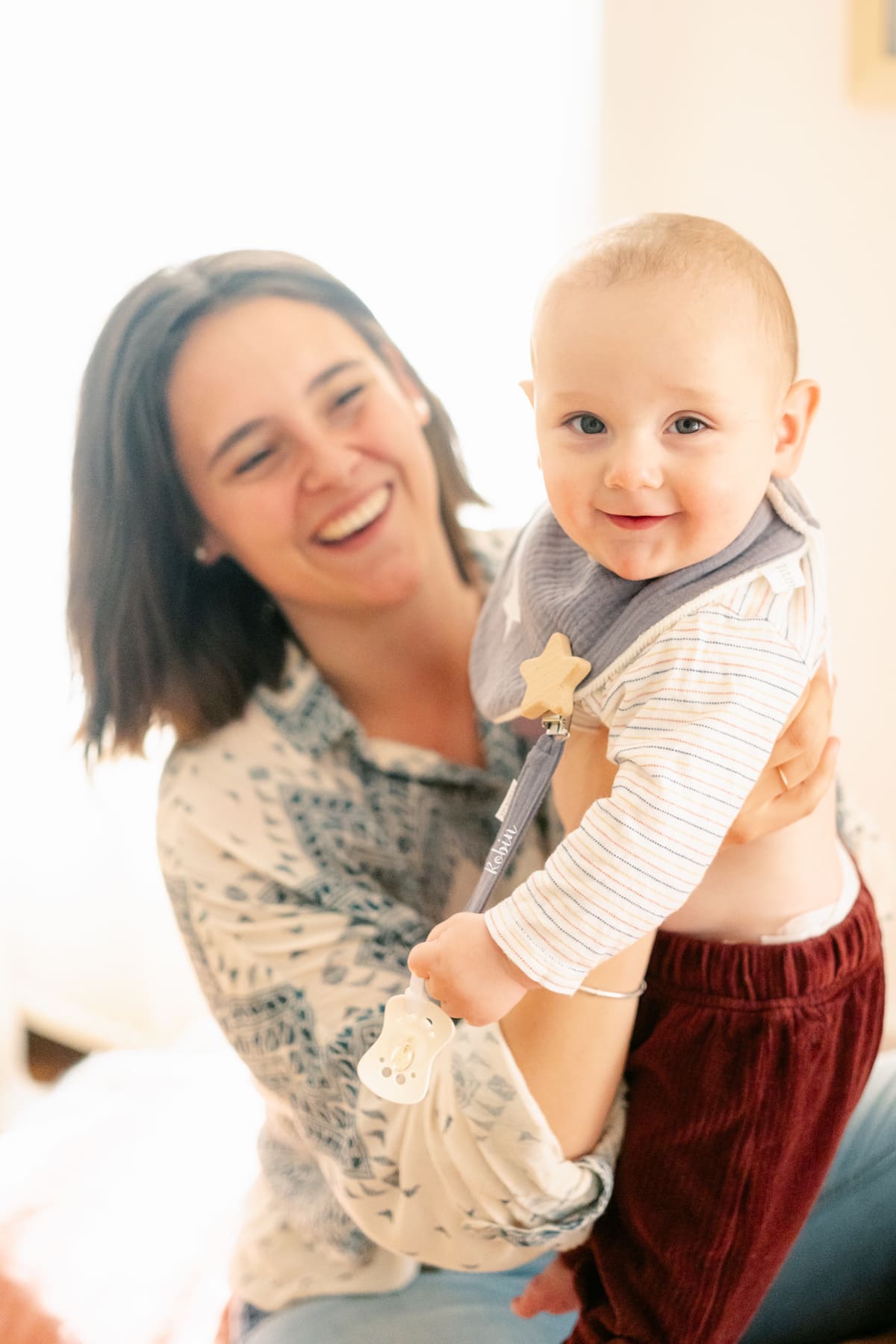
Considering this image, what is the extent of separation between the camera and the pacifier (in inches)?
26.9

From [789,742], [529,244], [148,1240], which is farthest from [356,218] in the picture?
[148,1240]

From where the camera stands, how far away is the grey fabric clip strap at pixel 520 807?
2.32ft

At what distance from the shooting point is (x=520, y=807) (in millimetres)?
719

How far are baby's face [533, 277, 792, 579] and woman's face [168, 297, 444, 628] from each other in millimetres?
417

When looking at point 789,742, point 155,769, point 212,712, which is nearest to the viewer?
point 789,742

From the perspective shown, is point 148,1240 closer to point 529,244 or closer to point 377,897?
point 377,897

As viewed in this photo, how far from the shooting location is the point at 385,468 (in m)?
1.12

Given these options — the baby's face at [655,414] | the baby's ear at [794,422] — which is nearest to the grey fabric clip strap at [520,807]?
the baby's face at [655,414]

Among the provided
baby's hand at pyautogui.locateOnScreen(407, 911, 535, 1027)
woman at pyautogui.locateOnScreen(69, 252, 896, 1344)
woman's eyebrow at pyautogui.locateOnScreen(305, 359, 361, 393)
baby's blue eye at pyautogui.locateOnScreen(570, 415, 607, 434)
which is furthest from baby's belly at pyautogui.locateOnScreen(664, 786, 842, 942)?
woman's eyebrow at pyautogui.locateOnScreen(305, 359, 361, 393)

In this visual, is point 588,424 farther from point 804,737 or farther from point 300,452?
point 300,452

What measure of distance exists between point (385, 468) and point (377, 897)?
0.42 metres

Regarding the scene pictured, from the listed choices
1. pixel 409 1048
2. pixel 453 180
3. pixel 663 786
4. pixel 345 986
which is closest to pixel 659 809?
pixel 663 786

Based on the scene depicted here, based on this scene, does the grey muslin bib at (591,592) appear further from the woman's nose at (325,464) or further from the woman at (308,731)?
the woman's nose at (325,464)

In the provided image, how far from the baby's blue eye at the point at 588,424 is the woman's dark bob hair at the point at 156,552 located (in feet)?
1.65
